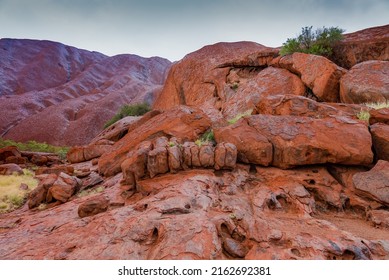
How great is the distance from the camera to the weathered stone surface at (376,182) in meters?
5.15

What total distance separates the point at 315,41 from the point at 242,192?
1315cm

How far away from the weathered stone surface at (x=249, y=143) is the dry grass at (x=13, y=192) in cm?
865

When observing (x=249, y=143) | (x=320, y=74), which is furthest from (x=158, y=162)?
(x=320, y=74)

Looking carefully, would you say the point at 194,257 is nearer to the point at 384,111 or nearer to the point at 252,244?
the point at 252,244

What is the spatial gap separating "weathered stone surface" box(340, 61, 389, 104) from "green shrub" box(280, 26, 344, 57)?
430cm

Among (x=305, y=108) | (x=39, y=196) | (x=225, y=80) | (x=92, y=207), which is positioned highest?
(x=225, y=80)

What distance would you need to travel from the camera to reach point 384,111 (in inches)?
270

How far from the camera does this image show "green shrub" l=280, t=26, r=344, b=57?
46.0ft

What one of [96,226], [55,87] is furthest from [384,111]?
[55,87]

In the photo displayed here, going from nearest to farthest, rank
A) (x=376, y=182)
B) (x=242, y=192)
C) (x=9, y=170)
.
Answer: (x=376, y=182) → (x=242, y=192) → (x=9, y=170)

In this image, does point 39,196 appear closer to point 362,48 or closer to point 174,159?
point 174,159

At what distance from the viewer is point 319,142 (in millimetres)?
6227

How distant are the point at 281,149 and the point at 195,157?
2.45 metres

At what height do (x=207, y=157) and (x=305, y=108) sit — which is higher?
(x=305, y=108)
